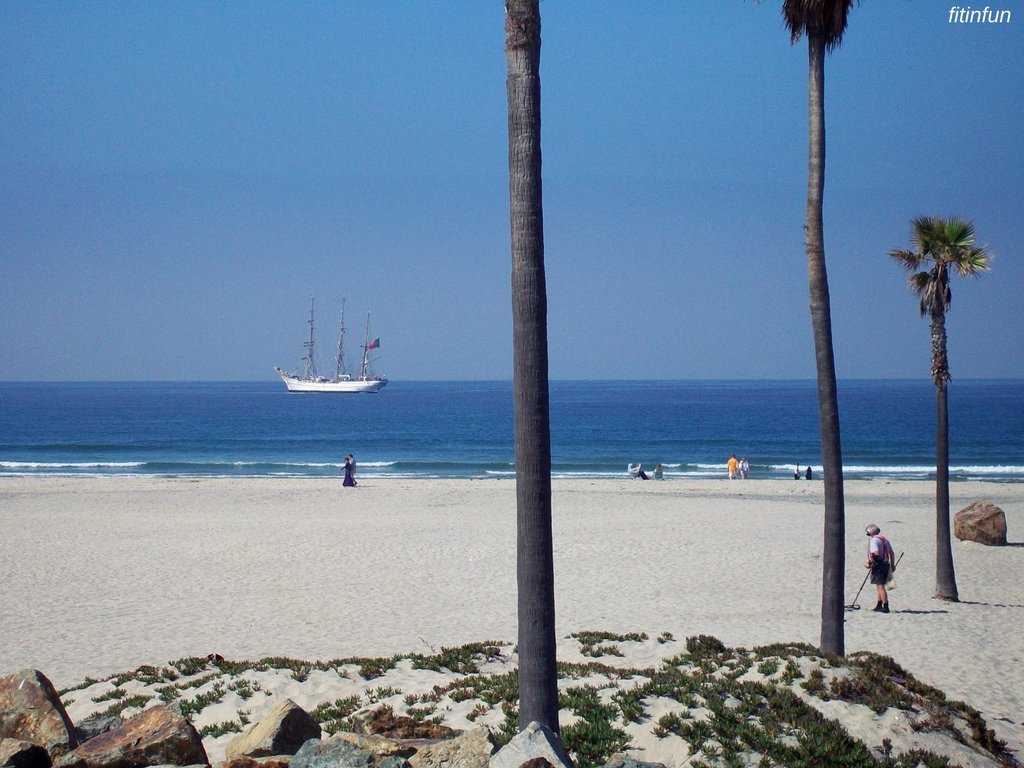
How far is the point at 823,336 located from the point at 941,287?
6292 millimetres

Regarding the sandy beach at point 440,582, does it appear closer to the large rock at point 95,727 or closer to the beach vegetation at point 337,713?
the beach vegetation at point 337,713

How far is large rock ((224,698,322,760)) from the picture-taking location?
6.01 meters

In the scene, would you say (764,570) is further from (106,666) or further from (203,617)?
(106,666)

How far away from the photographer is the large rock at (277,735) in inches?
237

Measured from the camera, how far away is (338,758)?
5203 mm

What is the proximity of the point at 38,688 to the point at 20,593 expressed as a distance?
39.2 feet

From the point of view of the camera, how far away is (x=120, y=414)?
380 feet

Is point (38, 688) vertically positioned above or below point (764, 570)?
above

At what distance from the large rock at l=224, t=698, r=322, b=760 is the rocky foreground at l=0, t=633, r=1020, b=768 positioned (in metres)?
0.01

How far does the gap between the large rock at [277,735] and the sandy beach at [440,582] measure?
5.78m

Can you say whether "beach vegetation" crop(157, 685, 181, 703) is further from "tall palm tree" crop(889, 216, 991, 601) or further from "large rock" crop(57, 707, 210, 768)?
"tall palm tree" crop(889, 216, 991, 601)

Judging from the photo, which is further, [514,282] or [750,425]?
[750,425]

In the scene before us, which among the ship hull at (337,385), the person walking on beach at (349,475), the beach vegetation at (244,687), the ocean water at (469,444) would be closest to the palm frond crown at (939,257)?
the beach vegetation at (244,687)

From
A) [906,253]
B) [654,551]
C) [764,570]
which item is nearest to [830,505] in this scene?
[906,253]
